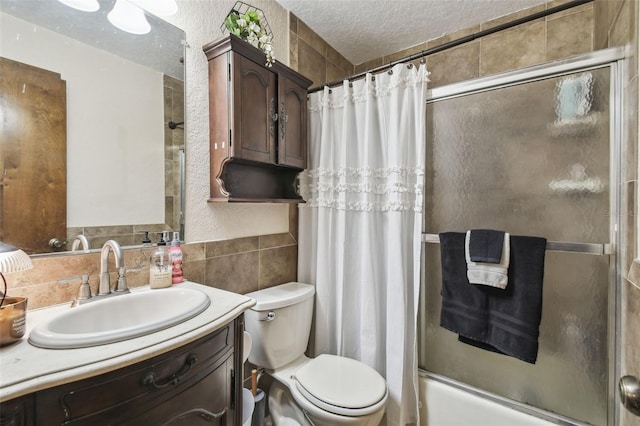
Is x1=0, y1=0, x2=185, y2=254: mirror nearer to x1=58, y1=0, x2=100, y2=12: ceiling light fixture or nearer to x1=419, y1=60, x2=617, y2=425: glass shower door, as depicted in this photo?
x1=58, y1=0, x2=100, y2=12: ceiling light fixture

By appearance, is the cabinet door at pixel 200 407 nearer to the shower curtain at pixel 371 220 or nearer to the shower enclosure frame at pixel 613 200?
the shower curtain at pixel 371 220

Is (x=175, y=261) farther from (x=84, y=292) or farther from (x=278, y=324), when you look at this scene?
(x=278, y=324)

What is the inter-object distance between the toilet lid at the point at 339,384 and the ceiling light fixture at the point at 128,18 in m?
1.69

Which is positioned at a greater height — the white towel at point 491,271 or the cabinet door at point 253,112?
the cabinet door at point 253,112

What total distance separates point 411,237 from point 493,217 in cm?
40

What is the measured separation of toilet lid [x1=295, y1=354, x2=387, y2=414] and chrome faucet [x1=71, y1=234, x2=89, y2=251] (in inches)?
41.6

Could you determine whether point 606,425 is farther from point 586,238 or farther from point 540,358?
point 586,238

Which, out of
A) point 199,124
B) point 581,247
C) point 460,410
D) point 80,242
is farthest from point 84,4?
point 460,410

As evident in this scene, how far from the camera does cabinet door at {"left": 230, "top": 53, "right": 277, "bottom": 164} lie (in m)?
1.30

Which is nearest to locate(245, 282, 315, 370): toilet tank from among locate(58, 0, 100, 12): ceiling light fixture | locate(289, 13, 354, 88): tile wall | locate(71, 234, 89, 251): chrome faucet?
locate(71, 234, 89, 251): chrome faucet

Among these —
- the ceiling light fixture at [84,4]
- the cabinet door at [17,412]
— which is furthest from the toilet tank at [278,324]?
the ceiling light fixture at [84,4]

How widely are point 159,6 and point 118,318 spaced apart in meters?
1.24

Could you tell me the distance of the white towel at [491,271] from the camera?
1.24 metres

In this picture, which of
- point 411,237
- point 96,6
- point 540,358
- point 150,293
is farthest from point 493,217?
point 96,6
